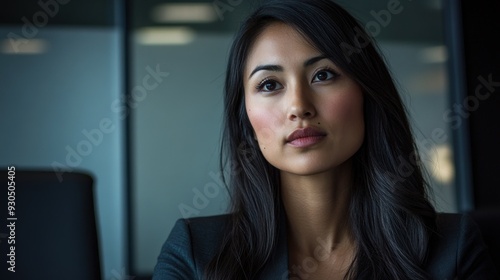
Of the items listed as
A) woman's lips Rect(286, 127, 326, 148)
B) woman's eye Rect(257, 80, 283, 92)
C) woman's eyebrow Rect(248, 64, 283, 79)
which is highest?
woman's eyebrow Rect(248, 64, 283, 79)

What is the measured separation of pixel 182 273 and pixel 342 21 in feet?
2.22

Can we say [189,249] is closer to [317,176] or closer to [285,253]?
[285,253]

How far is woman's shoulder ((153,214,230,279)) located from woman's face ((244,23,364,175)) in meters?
0.21

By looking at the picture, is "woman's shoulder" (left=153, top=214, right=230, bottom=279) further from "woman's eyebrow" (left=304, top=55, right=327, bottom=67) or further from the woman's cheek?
"woman's eyebrow" (left=304, top=55, right=327, bottom=67)

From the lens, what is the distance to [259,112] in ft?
5.50

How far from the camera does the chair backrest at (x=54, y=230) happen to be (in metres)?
1.49

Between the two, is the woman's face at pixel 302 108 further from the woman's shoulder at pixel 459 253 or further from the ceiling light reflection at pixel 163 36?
the ceiling light reflection at pixel 163 36

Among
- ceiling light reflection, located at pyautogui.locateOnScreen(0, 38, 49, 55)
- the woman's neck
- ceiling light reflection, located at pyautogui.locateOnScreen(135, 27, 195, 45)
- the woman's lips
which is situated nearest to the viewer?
the woman's lips

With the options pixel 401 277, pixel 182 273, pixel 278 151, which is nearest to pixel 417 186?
pixel 401 277

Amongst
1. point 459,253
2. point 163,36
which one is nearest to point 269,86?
point 459,253

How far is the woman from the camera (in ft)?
5.29

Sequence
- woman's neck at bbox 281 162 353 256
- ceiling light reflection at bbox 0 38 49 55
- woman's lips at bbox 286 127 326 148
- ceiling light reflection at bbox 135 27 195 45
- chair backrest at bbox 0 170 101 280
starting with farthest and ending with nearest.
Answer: ceiling light reflection at bbox 135 27 195 45 < ceiling light reflection at bbox 0 38 49 55 < woman's neck at bbox 281 162 353 256 < woman's lips at bbox 286 127 326 148 < chair backrest at bbox 0 170 101 280

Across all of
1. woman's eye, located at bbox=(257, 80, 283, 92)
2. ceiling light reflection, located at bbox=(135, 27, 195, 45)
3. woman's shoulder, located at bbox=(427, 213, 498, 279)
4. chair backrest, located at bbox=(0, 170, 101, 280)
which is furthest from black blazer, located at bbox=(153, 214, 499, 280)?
ceiling light reflection, located at bbox=(135, 27, 195, 45)

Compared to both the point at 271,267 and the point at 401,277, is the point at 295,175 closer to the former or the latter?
the point at 271,267
